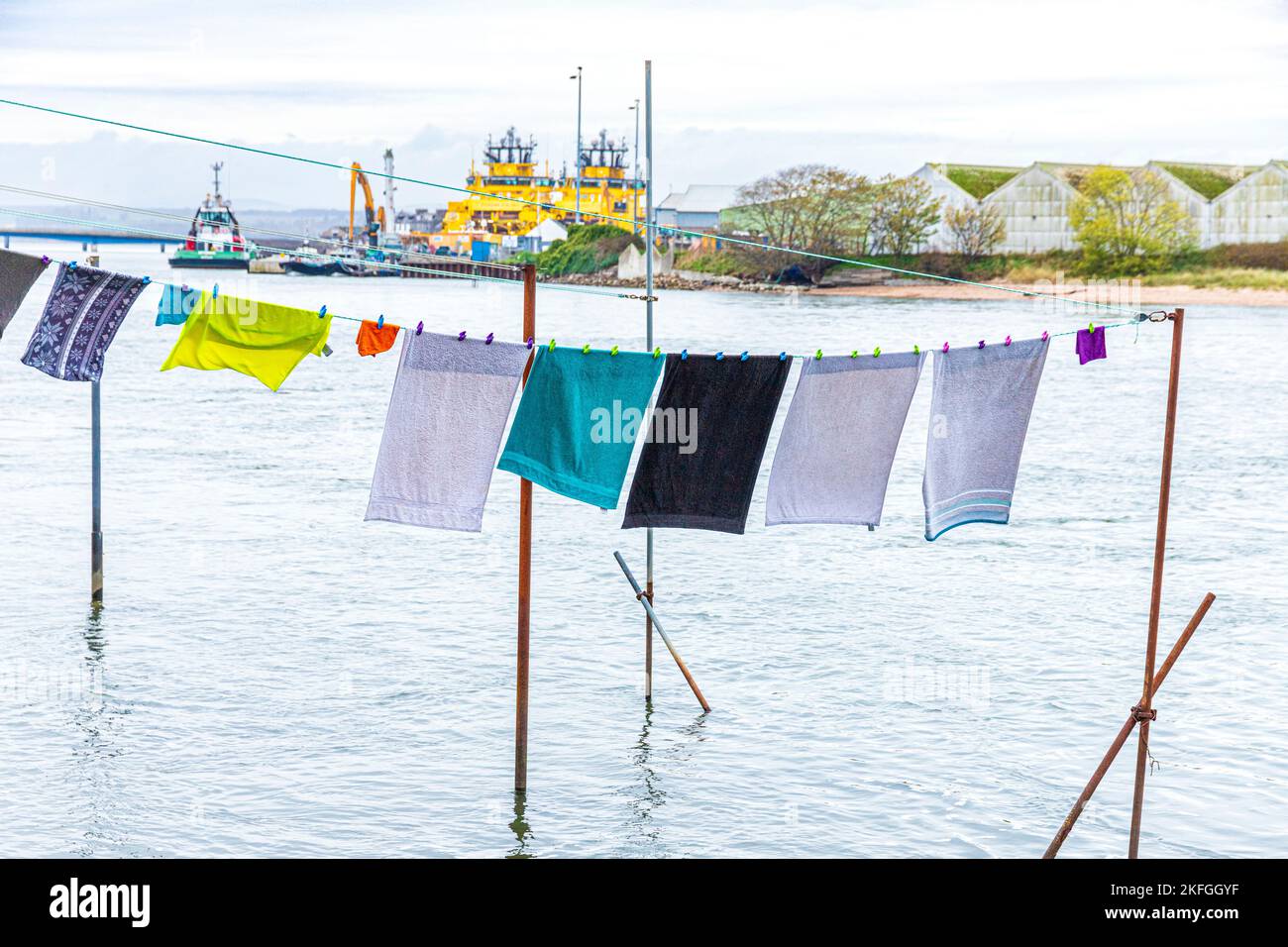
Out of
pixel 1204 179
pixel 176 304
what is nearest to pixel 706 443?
pixel 176 304

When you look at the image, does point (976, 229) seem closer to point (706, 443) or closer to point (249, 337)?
point (706, 443)

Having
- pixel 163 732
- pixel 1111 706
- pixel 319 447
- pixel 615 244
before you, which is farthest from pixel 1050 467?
pixel 615 244

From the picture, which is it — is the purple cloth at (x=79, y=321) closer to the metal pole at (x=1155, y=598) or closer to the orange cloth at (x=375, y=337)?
the orange cloth at (x=375, y=337)

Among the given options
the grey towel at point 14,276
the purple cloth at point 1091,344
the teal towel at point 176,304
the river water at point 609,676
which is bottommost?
the river water at point 609,676

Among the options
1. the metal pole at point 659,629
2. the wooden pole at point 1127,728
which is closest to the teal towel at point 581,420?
the metal pole at point 659,629

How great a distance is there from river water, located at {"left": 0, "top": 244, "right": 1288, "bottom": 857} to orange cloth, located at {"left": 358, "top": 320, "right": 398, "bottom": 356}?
3700 millimetres

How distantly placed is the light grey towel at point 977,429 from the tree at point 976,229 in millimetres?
80641

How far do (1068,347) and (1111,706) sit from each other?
5082cm

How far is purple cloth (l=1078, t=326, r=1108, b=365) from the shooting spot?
33.7ft

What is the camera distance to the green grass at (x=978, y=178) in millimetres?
91500

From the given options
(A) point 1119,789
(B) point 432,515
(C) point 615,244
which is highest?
(C) point 615,244

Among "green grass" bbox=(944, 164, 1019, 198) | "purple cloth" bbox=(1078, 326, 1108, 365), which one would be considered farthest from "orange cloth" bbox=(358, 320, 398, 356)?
"green grass" bbox=(944, 164, 1019, 198)
